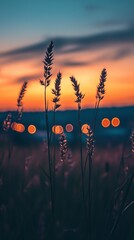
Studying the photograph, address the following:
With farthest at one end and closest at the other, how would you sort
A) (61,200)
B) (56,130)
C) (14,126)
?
(61,200) < (14,126) < (56,130)

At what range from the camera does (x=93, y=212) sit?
10.7 ft

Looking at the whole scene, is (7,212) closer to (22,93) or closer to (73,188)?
(22,93)

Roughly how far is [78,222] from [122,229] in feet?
1.11

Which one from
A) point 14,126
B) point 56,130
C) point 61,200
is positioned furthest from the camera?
point 61,200

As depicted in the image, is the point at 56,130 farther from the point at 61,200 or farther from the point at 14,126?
the point at 61,200

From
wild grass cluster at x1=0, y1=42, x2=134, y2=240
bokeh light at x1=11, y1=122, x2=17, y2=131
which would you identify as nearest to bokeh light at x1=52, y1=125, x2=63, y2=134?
wild grass cluster at x1=0, y1=42, x2=134, y2=240

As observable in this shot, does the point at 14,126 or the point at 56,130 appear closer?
the point at 56,130

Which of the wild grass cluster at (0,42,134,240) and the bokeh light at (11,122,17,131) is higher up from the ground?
the bokeh light at (11,122,17,131)

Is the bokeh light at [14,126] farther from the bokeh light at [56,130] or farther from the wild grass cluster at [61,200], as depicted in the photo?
the bokeh light at [56,130]

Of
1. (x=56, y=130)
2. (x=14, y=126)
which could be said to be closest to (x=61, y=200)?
(x=14, y=126)

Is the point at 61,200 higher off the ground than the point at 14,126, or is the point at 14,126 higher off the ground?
the point at 14,126

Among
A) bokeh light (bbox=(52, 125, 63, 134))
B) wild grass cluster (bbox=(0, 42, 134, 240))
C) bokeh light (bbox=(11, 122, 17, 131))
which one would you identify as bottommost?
wild grass cluster (bbox=(0, 42, 134, 240))

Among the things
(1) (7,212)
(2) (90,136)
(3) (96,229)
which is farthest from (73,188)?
(2) (90,136)

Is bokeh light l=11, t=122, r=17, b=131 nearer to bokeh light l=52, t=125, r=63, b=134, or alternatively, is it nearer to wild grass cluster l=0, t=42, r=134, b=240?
wild grass cluster l=0, t=42, r=134, b=240
